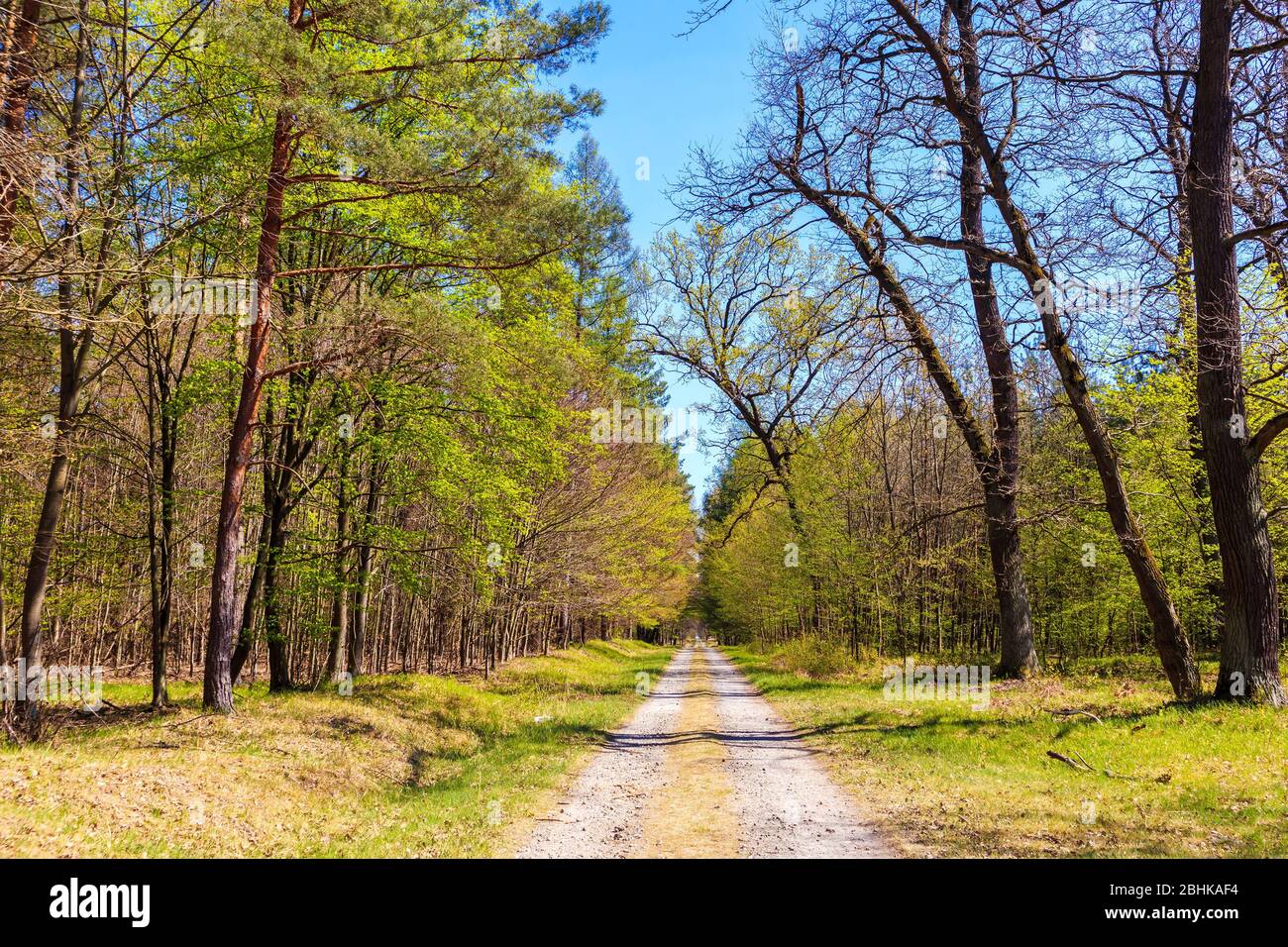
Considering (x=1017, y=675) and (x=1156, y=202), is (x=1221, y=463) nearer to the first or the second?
(x=1156, y=202)

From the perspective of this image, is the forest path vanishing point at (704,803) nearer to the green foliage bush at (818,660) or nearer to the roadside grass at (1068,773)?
the roadside grass at (1068,773)

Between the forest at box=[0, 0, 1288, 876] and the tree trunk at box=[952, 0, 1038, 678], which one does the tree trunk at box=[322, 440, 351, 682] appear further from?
the tree trunk at box=[952, 0, 1038, 678]

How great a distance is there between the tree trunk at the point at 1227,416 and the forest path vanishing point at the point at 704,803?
20.0 feet

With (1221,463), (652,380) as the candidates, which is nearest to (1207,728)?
(1221,463)

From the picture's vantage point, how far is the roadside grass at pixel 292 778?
5688 mm

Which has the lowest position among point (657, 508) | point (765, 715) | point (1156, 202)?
point (765, 715)

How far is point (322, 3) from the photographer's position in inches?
388

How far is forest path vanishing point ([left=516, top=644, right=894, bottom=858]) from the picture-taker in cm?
570

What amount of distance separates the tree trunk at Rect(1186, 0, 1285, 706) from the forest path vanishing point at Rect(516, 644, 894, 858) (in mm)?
6107

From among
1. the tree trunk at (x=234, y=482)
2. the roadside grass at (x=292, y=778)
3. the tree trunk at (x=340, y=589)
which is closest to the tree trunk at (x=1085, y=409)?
the roadside grass at (x=292, y=778)

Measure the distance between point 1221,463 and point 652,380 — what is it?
25287 mm

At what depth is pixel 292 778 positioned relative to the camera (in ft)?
25.8

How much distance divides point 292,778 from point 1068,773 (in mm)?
9103

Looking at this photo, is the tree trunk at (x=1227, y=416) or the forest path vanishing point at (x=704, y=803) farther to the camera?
the tree trunk at (x=1227, y=416)
